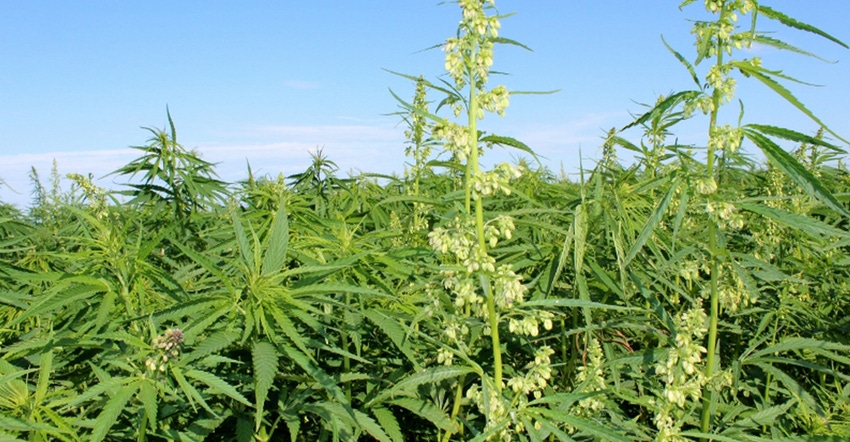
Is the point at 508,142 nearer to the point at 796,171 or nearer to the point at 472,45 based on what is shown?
the point at 472,45

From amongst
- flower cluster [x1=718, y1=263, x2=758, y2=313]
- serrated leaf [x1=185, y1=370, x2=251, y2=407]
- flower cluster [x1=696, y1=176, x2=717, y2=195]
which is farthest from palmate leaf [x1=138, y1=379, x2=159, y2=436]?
flower cluster [x1=718, y1=263, x2=758, y2=313]

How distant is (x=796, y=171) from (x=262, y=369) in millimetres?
1955

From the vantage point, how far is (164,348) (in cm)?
242

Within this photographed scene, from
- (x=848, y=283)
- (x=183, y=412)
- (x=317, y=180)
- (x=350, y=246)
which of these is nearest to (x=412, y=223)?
(x=317, y=180)

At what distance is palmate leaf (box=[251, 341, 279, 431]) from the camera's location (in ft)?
7.29

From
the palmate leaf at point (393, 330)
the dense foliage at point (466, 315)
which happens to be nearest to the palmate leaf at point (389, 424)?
the dense foliage at point (466, 315)

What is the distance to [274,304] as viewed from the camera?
2549 millimetres

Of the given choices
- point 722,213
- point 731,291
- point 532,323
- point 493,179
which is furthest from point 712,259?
point 493,179

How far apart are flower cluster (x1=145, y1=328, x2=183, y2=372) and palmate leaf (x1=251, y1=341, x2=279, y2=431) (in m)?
0.29

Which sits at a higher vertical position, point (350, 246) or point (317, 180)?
point (317, 180)

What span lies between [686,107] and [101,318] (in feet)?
8.55

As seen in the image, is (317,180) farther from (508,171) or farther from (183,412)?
(508,171)

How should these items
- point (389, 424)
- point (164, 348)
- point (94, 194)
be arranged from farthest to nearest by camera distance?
point (94, 194) → point (389, 424) → point (164, 348)

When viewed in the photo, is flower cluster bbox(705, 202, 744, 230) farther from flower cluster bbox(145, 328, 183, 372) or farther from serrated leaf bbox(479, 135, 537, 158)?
flower cluster bbox(145, 328, 183, 372)
